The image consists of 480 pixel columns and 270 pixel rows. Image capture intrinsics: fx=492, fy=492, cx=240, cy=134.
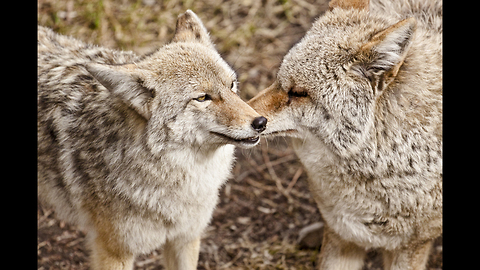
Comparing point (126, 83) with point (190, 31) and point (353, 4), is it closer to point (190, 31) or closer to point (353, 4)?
point (190, 31)

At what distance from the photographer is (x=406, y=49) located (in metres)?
3.34

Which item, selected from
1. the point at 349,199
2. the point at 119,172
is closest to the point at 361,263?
the point at 349,199

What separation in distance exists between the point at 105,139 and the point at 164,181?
56 centimetres

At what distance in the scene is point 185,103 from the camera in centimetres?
342

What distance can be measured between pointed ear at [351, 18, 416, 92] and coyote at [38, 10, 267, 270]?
85cm

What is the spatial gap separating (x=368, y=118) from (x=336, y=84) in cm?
34

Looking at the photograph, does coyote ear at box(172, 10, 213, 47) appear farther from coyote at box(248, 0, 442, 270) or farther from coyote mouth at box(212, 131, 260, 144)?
coyote mouth at box(212, 131, 260, 144)

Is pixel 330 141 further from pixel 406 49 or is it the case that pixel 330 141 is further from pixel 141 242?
pixel 141 242

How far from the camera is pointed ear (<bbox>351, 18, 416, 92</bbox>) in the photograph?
325 cm

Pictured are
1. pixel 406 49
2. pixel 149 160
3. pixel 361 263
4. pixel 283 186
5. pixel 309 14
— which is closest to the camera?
pixel 406 49

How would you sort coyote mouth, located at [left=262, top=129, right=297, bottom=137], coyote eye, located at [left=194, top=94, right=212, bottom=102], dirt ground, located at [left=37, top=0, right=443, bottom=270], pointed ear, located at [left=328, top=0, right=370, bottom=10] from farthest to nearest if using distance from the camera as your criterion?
dirt ground, located at [left=37, top=0, right=443, bottom=270] < pointed ear, located at [left=328, top=0, right=370, bottom=10] < coyote mouth, located at [left=262, top=129, right=297, bottom=137] < coyote eye, located at [left=194, top=94, right=212, bottom=102]

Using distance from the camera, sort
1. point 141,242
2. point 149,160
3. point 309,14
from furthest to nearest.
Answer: point 309,14, point 141,242, point 149,160

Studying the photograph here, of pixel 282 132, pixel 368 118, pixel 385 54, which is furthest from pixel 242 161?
pixel 385 54

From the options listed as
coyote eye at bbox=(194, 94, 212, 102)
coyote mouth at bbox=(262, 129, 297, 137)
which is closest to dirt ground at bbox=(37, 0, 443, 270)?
coyote mouth at bbox=(262, 129, 297, 137)
